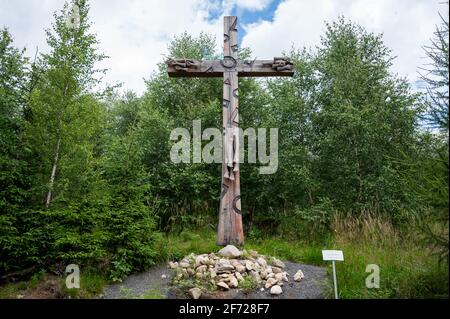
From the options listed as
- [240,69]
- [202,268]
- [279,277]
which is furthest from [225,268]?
[240,69]

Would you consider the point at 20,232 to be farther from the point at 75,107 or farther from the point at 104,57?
the point at 104,57

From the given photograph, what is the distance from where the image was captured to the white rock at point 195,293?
471cm

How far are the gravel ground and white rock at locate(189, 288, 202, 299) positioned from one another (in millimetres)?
71

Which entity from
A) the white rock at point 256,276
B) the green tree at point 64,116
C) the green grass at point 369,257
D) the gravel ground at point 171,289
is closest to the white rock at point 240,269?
the white rock at point 256,276

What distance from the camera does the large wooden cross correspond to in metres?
6.49

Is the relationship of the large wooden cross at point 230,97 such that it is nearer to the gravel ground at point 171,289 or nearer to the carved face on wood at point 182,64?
the carved face on wood at point 182,64

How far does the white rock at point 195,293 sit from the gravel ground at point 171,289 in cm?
7

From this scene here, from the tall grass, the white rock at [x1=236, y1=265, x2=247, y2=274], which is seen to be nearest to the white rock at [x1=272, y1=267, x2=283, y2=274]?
the white rock at [x1=236, y1=265, x2=247, y2=274]

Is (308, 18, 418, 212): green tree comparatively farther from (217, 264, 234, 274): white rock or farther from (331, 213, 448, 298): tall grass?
(217, 264, 234, 274): white rock

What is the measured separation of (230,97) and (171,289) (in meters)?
3.92

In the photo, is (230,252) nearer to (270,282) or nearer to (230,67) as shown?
(270,282)
